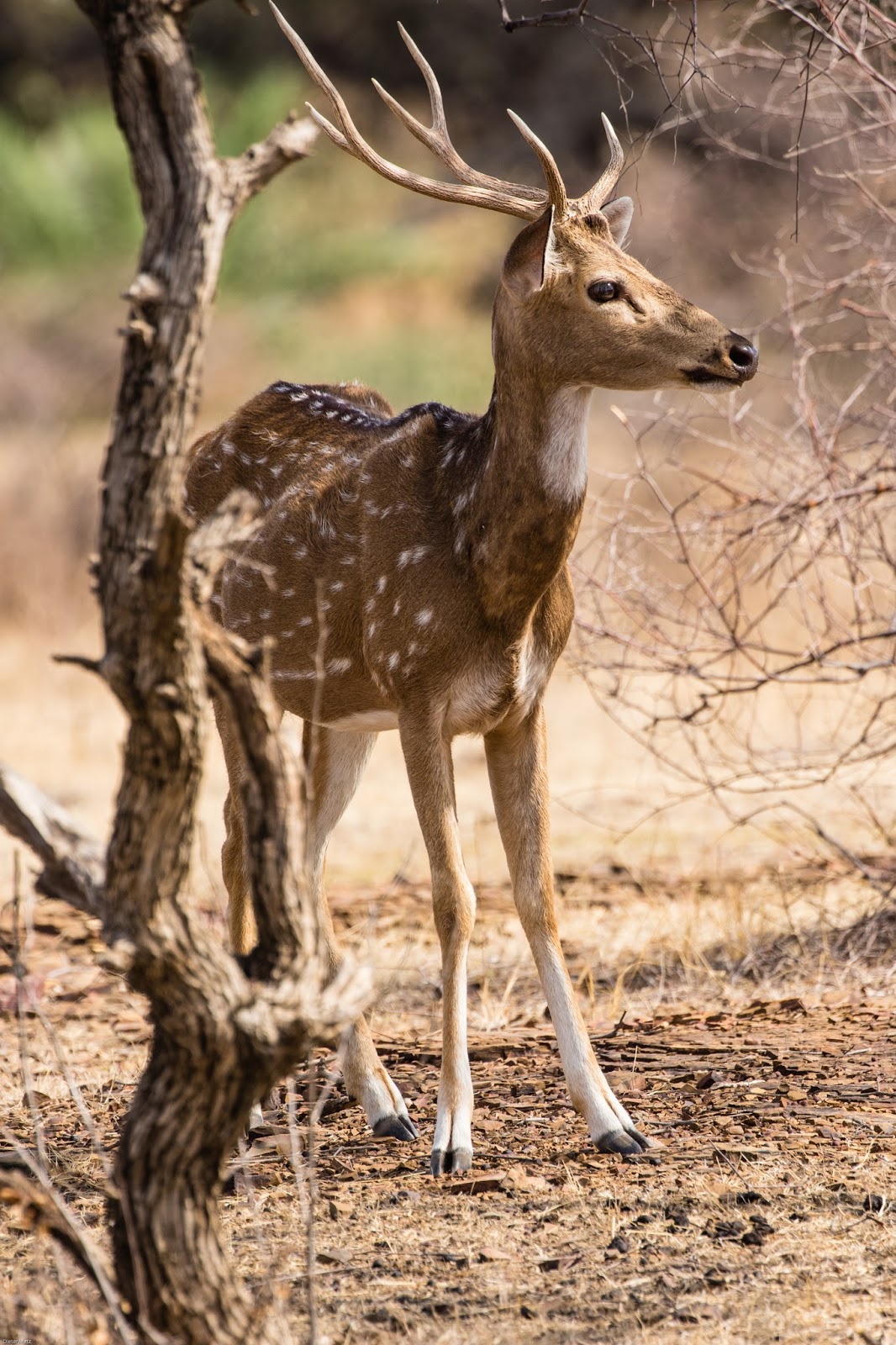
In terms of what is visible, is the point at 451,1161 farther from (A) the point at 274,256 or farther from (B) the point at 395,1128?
(A) the point at 274,256

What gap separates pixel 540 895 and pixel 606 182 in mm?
2114

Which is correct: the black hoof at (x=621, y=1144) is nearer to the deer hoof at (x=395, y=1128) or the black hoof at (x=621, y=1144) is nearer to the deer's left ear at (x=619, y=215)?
the deer hoof at (x=395, y=1128)

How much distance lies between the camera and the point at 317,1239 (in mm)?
4047

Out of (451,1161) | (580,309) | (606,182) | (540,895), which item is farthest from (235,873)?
(606,182)

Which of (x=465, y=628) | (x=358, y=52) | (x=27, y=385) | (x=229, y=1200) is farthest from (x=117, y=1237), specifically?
(x=358, y=52)

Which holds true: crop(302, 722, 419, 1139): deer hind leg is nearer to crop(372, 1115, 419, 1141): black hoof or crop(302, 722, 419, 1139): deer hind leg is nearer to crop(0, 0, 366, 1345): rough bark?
crop(372, 1115, 419, 1141): black hoof

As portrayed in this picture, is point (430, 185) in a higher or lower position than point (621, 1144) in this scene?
higher

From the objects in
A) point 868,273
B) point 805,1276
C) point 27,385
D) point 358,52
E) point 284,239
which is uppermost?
point 358,52

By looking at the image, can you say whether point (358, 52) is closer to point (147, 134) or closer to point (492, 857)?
point (492, 857)

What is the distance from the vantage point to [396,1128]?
486 cm

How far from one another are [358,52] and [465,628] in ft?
86.0

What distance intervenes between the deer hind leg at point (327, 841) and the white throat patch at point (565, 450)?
3.59ft

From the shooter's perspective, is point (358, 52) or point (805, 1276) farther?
point (358, 52)

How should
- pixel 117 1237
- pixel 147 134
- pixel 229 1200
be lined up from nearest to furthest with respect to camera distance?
pixel 147 134 → pixel 117 1237 → pixel 229 1200
